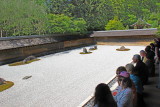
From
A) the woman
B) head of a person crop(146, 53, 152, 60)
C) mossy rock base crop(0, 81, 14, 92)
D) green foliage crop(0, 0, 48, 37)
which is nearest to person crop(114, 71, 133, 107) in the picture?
the woman

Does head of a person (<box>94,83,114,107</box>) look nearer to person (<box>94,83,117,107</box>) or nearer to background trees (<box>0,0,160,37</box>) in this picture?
person (<box>94,83,117,107</box>)

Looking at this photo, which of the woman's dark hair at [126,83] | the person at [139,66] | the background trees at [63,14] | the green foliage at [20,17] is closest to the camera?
the woman's dark hair at [126,83]

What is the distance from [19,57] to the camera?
1588 centimetres

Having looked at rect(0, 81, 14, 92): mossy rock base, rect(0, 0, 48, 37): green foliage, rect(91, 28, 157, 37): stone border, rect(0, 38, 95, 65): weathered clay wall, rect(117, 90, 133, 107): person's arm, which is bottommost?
rect(0, 81, 14, 92): mossy rock base

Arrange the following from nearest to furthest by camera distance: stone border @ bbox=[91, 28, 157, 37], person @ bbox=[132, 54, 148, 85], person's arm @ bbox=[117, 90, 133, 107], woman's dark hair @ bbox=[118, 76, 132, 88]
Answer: person's arm @ bbox=[117, 90, 133, 107] < woman's dark hair @ bbox=[118, 76, 132, 88] < person @ bbox=[132, 54, 148, 85] < stone border @ bbox=[91, 28, 157, 37]

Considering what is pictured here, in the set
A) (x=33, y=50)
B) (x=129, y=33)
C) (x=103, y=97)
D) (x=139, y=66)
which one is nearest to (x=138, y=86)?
(x=139, y=66)

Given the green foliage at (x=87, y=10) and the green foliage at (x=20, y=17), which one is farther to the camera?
the green foliage at (x=87, y=10)

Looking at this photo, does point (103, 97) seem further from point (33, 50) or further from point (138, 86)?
point (33, 50)

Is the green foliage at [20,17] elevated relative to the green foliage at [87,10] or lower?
lower

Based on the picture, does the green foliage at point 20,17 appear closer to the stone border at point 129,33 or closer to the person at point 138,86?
the stone border at point 129,33

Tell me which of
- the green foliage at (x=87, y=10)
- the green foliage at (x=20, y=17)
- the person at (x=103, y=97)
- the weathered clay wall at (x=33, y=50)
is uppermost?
the green foliage at (x=87, y=10)

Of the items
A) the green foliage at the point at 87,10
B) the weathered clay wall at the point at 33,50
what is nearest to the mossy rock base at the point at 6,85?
the weathered clay wall at the point at 33,50

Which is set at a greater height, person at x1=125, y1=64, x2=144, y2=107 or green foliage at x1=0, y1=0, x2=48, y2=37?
green foliage at x1=0, y1=0, x2=48, y2=37

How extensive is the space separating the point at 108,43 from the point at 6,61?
1908 cm
